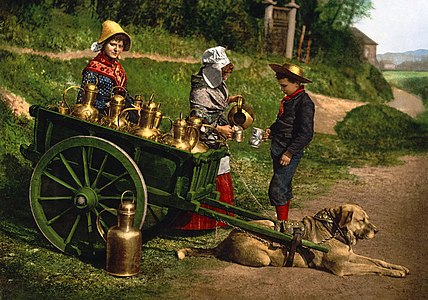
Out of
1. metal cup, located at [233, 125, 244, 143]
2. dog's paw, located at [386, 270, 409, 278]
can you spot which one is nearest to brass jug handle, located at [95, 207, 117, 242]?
metal cup, located at [233, 125, 244, 143]

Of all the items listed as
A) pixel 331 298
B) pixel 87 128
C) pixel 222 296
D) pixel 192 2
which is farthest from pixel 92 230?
pixel 192 2

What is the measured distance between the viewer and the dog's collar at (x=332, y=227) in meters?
5.97

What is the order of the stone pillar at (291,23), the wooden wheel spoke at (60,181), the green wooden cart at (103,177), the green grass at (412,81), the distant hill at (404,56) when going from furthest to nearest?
the stone pillar at (291,23)
the green grass at (412,81)
the distant hill at (404,56)
the wooden wheel spoke at (60,181)
the green wooden cart at (103,177)

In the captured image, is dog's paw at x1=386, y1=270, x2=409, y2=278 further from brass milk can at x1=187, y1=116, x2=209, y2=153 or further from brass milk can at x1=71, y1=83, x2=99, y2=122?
brass milk can at x1=71, y1=83, x2=99, y2=122

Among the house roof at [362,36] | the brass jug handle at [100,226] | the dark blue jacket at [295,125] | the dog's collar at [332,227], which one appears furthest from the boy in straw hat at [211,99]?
the house roof at [362,36]

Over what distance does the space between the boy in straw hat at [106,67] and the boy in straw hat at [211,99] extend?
27.4 inches

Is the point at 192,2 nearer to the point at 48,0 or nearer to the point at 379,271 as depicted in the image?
the point at 48,0

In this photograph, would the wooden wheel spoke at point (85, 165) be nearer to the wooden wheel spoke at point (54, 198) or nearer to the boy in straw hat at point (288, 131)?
the wooden wheel spoke at point (54, 198)

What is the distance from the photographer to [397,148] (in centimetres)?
736

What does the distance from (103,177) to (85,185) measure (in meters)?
0.16

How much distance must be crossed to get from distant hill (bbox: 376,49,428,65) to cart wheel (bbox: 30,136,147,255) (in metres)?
2.77

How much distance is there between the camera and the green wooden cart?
580 cm

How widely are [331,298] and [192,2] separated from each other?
14.8ft

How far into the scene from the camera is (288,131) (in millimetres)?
6254
